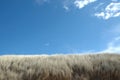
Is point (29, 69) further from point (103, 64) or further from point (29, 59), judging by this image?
point (103, 64)

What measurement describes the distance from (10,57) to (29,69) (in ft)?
4.29

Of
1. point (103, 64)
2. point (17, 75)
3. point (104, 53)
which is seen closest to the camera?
point (17, 75)

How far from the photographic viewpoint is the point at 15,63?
1129cm

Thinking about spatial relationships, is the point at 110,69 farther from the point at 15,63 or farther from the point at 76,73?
the point at 15,63

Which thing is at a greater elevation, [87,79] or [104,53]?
[104,53]

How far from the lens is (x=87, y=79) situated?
11.2 metres

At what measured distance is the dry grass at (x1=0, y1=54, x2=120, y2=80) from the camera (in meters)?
10.9

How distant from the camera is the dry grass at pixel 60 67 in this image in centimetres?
1092

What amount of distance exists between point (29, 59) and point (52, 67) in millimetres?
1024

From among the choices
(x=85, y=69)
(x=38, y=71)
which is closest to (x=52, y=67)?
(x=38, y=71)

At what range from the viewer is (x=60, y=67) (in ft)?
36.7

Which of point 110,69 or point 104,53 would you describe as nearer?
point 110,69

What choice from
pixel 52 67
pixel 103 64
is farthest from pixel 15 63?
pixel 103 64

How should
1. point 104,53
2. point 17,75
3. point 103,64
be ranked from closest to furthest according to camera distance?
point 17,75 < point 103,64 < point 104,53
